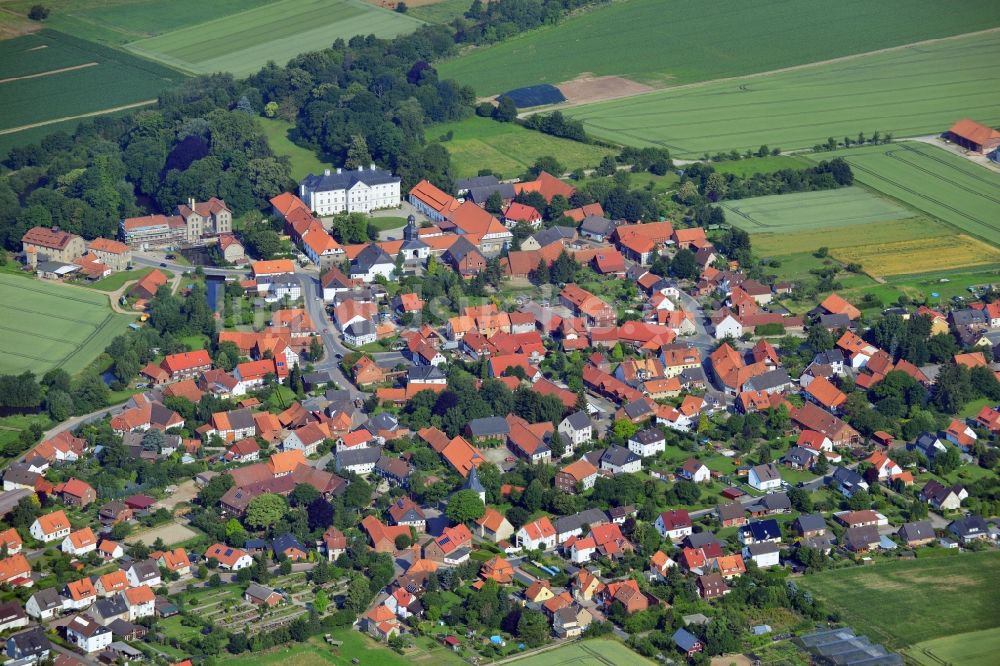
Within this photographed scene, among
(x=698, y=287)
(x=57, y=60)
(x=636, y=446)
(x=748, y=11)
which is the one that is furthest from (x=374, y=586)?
(x=748, y=11)

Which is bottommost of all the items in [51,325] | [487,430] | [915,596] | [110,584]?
[915,596]

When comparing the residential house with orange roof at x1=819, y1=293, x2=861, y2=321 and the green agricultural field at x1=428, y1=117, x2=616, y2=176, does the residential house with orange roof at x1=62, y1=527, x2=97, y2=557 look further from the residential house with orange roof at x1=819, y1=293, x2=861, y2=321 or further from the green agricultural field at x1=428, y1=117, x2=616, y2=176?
the green agricultural field at x1=428, y1=117, x2=616, y2=176

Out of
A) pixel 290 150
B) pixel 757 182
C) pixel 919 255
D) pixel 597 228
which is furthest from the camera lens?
pixel 290 150

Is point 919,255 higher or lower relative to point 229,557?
higher

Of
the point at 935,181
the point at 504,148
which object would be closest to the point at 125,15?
the point at 504,148

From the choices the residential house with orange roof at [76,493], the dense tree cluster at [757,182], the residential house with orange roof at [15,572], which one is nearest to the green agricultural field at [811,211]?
the dense tree cluster at [757,182]

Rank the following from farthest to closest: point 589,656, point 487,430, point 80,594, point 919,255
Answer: point 919,255
point 487,430
point 80,594
point 589,656

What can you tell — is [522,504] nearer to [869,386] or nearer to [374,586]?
[374,586]

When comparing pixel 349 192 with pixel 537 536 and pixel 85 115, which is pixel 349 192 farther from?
pixel 537 536
